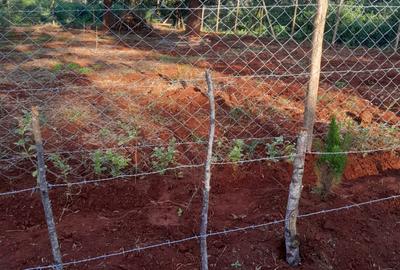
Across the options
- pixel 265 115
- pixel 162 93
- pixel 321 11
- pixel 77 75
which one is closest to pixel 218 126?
pixel 265 115

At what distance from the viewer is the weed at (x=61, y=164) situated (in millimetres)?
3478

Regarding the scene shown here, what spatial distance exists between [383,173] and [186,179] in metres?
1.82

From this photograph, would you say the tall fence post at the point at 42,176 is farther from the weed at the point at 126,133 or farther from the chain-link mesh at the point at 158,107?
the weed at the point at 126,133

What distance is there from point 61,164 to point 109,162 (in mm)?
440

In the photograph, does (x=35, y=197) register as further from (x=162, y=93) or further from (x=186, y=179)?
(x=162, y=93)

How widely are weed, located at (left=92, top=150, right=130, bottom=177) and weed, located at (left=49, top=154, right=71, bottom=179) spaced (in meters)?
0.23

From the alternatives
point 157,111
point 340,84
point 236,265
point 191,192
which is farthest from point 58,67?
point 236,265

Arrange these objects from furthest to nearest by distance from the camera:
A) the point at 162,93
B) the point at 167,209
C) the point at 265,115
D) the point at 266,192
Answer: the point at 162,93
the point at 265,115
the point at 266,192
the point at 167,209

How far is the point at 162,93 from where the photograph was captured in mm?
6031

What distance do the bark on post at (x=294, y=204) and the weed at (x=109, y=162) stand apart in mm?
1561

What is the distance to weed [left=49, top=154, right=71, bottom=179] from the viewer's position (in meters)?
3.48

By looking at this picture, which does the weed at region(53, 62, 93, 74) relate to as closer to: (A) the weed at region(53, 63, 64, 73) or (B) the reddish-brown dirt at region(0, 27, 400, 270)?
(A) the weed at region(53, 63, 64, 73)

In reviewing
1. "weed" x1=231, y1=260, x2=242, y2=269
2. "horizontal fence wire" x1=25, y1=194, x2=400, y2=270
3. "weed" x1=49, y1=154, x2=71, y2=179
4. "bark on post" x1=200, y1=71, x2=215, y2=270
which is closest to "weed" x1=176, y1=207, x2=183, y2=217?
"horizontal fence wire" x1=25, y1=194, x2=400, y2=270

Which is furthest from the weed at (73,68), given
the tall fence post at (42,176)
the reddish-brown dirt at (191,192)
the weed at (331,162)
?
the tall fence post at (42,176)
